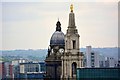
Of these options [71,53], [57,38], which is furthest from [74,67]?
[57,38]

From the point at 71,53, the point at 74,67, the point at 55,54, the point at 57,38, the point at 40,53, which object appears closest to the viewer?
the point at 71,53

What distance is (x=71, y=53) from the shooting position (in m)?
51.0

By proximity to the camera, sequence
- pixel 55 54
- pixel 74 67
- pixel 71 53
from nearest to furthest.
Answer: pixel 71 53 < pixel 74 67 < pixel 55 54

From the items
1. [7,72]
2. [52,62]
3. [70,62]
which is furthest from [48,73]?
[7,72]

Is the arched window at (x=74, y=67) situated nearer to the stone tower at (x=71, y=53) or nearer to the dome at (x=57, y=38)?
the stone tower at (x=71, y=53)

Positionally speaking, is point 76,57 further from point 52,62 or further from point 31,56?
point 31,56

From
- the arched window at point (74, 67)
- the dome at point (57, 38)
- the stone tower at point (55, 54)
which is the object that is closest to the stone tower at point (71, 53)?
the arched window at point (74, 67)

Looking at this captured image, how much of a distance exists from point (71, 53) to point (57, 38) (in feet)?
11.6

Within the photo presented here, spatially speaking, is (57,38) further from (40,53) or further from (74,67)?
(40,53)

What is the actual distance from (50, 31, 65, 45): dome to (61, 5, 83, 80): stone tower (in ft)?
8.69

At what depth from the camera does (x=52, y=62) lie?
5438 cm

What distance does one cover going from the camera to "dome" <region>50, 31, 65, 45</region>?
2119 inches

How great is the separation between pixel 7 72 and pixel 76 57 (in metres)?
53.8

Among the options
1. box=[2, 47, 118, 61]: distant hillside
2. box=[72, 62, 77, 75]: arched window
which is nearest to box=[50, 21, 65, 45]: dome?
box=[72, 62, 77, 75]: arched window
